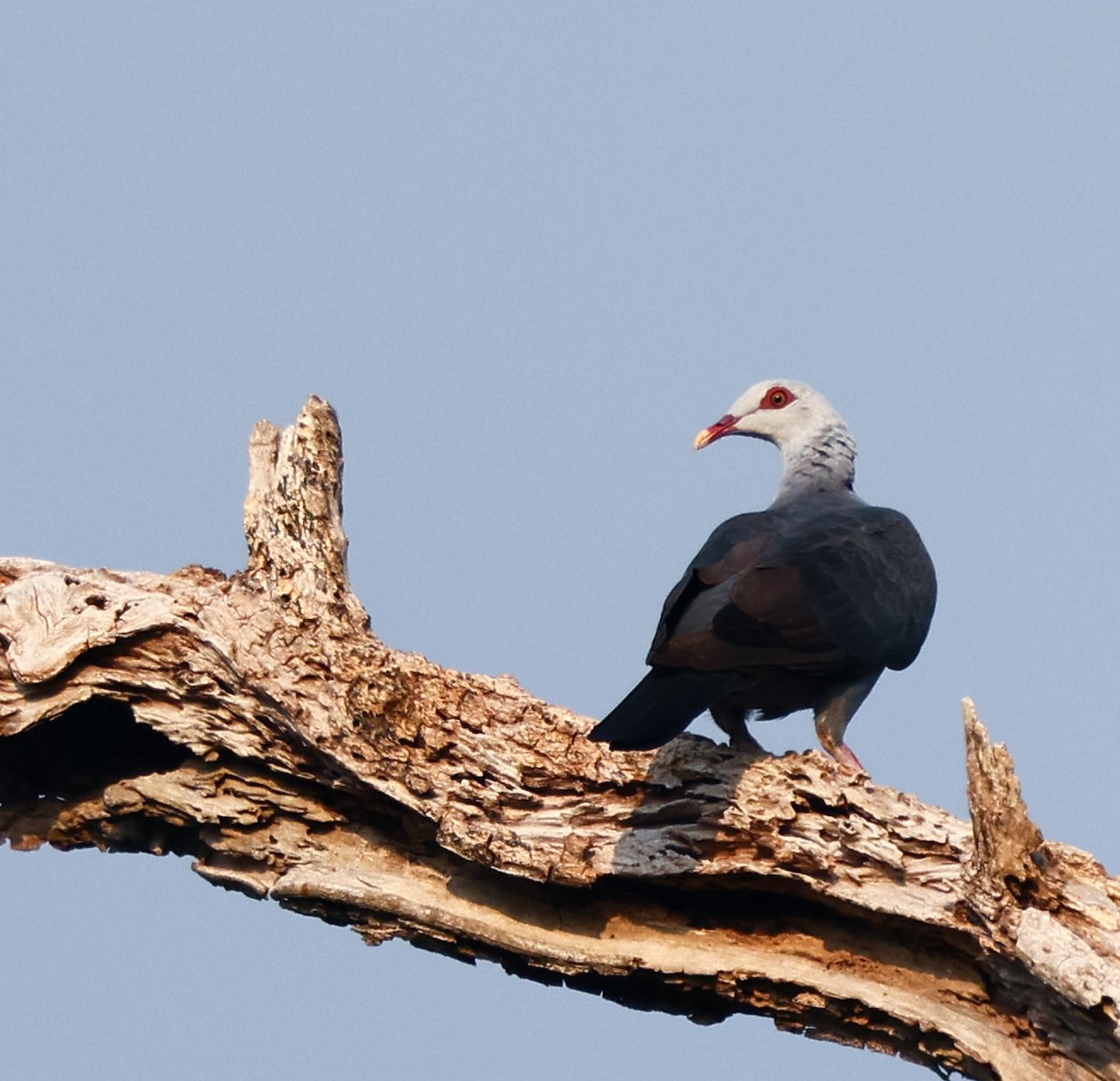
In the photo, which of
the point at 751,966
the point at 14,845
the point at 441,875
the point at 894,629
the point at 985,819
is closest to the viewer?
the point at 985,819

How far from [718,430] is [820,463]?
2.08 feet

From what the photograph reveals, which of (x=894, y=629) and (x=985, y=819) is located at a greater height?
(x=894, y=629)

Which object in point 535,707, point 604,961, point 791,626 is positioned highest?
point 791,626

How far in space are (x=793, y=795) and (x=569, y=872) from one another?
75 centimetres

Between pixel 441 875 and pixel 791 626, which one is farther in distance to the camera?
pixel 791 626

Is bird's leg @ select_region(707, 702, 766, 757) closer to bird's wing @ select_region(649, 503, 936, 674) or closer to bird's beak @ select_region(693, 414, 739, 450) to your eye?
bird's wing @ select_region(649, 503, 936, 674)

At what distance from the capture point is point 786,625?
609cm

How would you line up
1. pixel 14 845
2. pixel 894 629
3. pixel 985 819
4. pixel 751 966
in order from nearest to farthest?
pixel 985 819
pixel 751 966
pixel 14 845
pixel 894 629

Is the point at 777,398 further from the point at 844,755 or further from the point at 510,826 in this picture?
the point at 510,826

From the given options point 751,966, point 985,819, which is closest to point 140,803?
point 751,966

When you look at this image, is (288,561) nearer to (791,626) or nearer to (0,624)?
(0,624)

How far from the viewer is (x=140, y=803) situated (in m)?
5.82

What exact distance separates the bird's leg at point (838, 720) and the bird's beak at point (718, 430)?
2.11 m

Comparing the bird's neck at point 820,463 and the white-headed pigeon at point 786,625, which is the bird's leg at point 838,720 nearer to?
the white-headed pigeon at point 786,625
